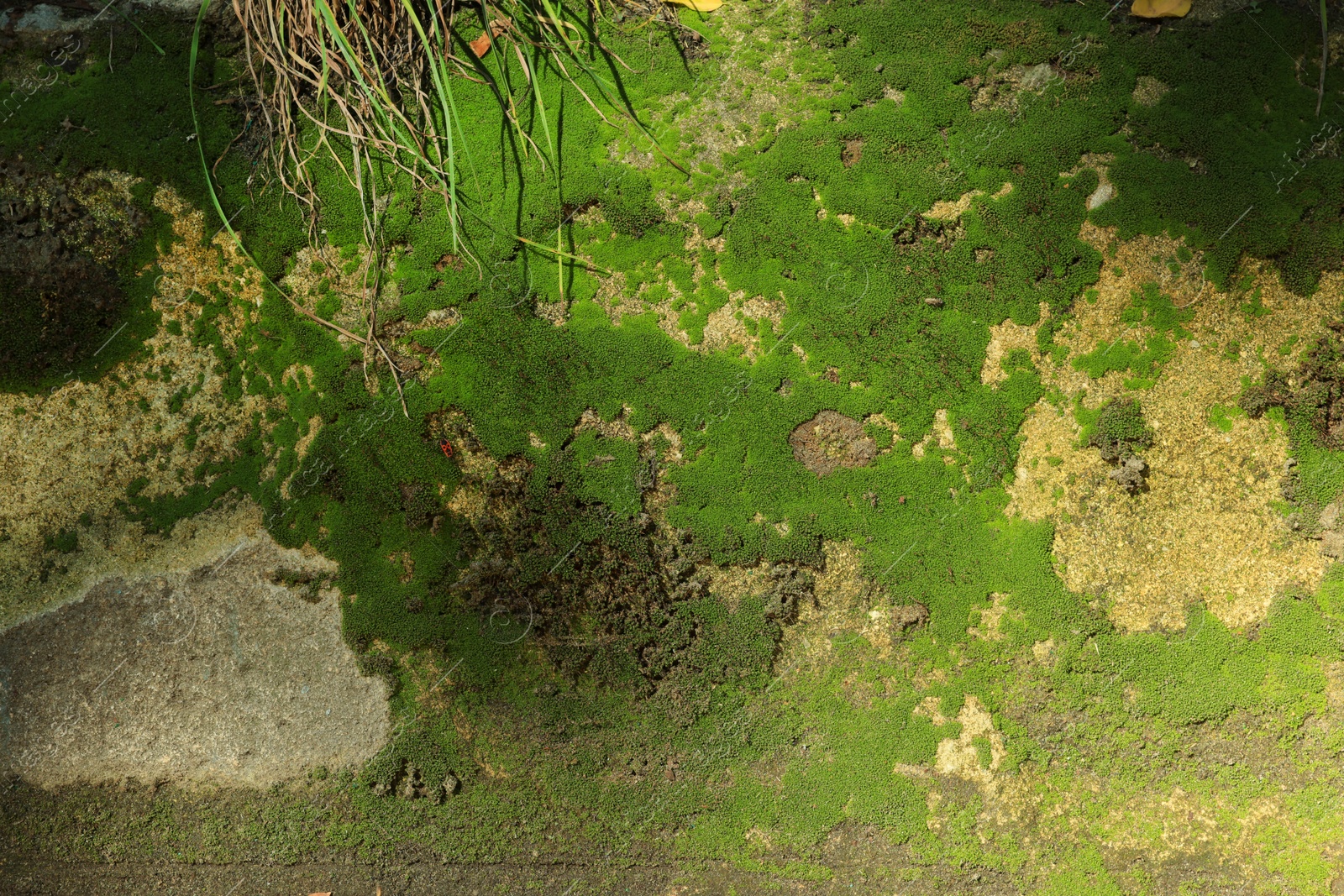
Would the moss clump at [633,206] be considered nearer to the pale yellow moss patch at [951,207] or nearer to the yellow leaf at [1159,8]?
the pale yellow moss patch at [951,207]

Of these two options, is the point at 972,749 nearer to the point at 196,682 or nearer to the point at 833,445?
the point at 833,445

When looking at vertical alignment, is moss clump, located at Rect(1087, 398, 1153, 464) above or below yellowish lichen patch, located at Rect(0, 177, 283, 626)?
below

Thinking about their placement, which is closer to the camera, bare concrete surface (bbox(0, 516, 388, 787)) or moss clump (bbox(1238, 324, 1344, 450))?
moss clump (bbox(1238, 324, 1344, 450))

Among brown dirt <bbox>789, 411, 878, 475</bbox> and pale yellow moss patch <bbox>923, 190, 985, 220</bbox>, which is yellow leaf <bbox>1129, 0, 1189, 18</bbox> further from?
brown dirt <bbox>789, 411, 878, 475</bbox>

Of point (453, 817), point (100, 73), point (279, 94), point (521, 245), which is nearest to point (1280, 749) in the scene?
point (453, 817)

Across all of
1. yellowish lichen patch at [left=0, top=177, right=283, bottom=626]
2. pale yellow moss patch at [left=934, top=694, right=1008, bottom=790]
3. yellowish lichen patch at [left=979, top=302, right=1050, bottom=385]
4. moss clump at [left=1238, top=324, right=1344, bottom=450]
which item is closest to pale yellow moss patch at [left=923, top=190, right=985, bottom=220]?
yellowish lichen patch at [left=979, top=302, right=1050, bottom=385]

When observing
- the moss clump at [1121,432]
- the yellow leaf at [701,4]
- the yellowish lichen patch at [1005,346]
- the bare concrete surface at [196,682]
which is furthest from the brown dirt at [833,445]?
the bare concrete surface at [196,682]

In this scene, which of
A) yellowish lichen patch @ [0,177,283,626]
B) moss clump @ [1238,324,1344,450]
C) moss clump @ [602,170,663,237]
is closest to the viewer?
moss clump @ [1238,324,1344,450]
